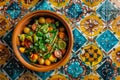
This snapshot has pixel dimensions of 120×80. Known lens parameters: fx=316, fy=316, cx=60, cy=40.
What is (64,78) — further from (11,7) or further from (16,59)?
(11,7)

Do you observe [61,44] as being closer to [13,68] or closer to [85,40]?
[85,40]

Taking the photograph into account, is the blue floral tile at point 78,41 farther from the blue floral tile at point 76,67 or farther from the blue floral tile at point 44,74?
the blue floral tile at point 44,74

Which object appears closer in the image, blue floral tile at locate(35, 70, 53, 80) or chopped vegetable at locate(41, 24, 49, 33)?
chopped vegetable at locate(41, 24, 49, 33)

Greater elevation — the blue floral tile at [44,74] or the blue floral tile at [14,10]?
the blue floral tile at [14,10]

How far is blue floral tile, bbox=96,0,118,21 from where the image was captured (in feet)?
4.63

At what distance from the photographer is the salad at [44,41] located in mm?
1332

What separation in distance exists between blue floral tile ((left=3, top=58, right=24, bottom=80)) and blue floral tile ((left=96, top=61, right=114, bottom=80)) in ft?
1.16

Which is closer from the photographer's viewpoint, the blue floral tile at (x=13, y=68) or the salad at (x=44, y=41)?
the salad at (x=44, y=41)

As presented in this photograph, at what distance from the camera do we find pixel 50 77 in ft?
4.69

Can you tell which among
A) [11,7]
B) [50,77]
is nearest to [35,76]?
[50,77]

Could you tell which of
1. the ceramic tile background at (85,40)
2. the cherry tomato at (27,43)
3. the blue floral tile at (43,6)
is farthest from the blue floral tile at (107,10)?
the cherry tomato at (27,43)

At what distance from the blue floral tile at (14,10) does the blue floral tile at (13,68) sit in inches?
7.9

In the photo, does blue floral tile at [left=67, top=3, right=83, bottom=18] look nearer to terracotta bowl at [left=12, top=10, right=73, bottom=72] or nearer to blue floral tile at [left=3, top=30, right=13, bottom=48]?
terracotta bowl at [left=12, top=10, right=73, bottom=72]

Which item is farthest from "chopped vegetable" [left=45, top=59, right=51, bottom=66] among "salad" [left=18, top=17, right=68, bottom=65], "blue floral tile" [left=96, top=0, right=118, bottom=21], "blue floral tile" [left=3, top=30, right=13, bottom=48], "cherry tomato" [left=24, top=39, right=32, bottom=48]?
"blue floral tile" [left=96, top=0, right=118, bottom=21]
